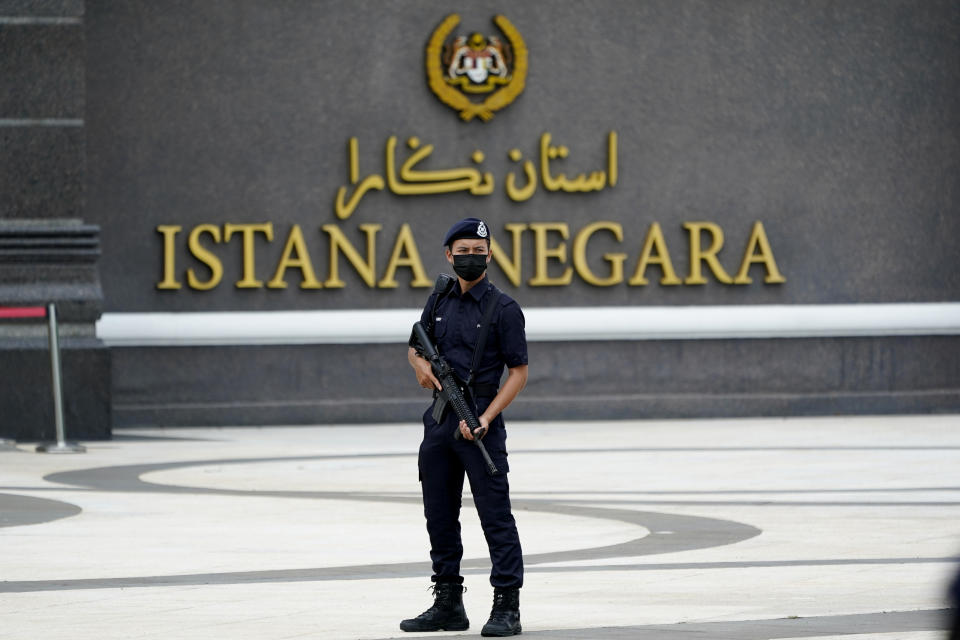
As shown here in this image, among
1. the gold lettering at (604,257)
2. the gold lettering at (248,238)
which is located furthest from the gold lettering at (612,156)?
the gold lettering at (248,238)

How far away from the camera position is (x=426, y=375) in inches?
321

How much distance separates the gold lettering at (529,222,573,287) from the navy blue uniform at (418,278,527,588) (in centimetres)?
1526

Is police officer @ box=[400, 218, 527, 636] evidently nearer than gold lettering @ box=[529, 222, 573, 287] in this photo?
Yes

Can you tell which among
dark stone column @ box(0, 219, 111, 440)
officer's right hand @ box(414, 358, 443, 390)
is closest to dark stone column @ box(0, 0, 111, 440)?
dark stone column @ box(0, 219, 111, 440)

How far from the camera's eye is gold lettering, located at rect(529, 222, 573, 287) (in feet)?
77.2

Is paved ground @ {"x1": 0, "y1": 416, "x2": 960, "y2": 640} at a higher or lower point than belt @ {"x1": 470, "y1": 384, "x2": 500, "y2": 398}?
lower

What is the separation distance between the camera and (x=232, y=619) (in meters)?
7.93

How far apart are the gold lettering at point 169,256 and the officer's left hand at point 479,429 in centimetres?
1542

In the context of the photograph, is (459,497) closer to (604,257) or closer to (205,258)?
(205,258)

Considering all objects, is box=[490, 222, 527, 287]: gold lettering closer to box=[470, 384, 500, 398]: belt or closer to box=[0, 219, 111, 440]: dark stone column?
box=[0, 219, 111, 440]: dark stone column

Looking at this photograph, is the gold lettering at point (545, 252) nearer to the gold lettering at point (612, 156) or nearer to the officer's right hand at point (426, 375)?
the gold lettering at point (612, 156)

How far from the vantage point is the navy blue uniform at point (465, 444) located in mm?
8000

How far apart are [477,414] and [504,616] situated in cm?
90

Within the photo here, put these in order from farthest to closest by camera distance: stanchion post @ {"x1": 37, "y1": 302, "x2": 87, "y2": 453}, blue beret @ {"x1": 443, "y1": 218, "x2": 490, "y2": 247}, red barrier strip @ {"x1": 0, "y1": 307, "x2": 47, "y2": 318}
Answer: red barrier strip @ {"x1": 0, "y1": 307, "x2": 47, "y2": 318} → stanchion post @ {"x1": 37, "y1": 302, "x2": 87, "y2": 453} → blue beret @ {"x1": 443, "y1": 218, "x2": 490, "y2": 247}
